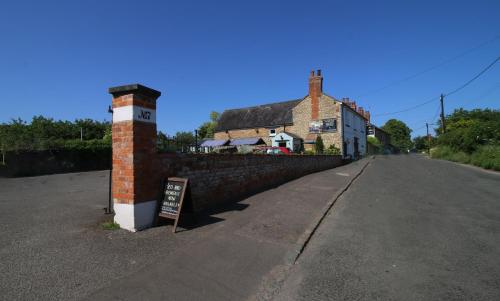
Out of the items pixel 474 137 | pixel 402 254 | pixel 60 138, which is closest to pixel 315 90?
pixel 474 137

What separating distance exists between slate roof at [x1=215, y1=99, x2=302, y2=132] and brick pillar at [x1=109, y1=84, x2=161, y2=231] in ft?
98.7

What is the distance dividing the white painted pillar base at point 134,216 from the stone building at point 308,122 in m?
25.7

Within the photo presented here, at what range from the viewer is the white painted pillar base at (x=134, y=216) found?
476cm

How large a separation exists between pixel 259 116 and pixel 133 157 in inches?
1373

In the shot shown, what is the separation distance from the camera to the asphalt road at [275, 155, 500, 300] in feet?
10.6

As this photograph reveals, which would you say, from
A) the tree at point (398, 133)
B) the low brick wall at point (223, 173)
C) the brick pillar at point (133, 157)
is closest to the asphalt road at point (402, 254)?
the low brick wall at point (223, 173)

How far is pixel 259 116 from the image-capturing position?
39.1 meters

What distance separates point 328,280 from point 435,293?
1.21 m

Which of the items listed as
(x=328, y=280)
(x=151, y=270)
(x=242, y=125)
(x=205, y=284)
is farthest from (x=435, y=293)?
(x=242, y=125)

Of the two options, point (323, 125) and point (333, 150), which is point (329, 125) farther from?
point (333, 150)

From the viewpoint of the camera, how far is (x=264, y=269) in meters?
3.78

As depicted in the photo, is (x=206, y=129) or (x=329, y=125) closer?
(x=329, y=125)

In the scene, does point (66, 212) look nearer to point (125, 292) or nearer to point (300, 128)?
point (125, 292)

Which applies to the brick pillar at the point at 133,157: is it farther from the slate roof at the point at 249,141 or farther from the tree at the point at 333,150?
the slate roof at the point at 249,141
